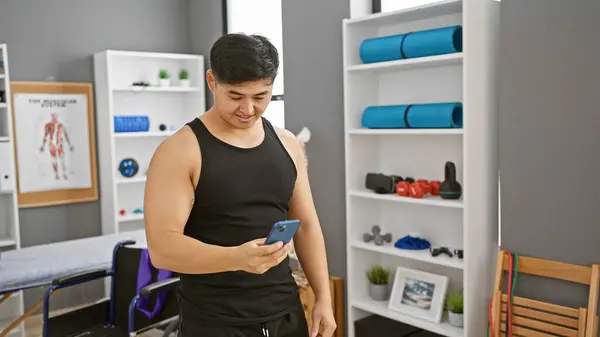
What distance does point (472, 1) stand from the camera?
282 cm

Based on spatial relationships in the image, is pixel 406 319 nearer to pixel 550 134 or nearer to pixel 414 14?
pixel 550 134

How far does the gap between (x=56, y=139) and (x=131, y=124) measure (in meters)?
→ 0.58

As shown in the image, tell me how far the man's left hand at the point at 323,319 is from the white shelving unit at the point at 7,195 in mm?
3283

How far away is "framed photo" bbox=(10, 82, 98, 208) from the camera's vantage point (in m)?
4.63

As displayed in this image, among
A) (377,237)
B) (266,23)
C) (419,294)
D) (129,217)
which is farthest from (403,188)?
(129,217)

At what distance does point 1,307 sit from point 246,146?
372 centimetres

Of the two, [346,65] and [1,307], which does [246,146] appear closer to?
[346,65]

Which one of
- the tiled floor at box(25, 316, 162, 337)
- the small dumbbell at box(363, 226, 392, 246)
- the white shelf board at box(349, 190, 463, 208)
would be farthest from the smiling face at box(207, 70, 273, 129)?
the tiled floor at box(25, 316, 162, 337)

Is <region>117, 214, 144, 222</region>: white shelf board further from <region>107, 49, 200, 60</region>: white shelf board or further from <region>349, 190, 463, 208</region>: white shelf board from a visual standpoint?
<region>349, 190, 463, 208</region>: white shelf board

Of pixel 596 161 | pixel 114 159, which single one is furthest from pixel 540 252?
pixel 114 159

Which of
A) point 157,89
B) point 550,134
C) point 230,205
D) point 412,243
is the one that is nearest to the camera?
point 230,205

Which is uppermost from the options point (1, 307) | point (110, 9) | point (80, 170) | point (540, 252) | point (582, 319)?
point (110, 9)

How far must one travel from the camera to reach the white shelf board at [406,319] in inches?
120

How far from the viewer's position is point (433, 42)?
9.74 feet
